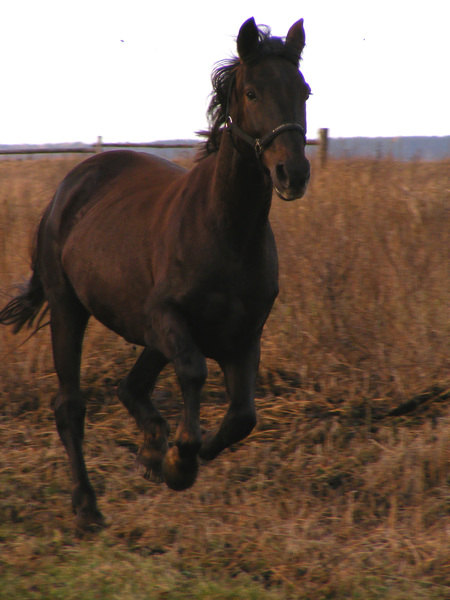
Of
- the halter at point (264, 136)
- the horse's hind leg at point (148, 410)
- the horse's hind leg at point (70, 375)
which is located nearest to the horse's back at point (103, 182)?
the horse's hind leg at point (70, 375)

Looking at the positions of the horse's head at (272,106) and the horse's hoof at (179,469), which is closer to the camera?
the horse's head at (272,106)

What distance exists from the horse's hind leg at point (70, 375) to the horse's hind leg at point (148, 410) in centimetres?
29

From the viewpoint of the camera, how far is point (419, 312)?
5535 millimetres

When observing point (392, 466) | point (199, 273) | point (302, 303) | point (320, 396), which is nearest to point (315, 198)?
point (302, 303)

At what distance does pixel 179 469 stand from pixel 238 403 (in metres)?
0.41

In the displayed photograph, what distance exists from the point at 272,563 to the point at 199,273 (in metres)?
1.35

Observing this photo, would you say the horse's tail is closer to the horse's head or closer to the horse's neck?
the horse's neck

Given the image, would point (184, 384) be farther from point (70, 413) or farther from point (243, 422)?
→ point (70, 413)

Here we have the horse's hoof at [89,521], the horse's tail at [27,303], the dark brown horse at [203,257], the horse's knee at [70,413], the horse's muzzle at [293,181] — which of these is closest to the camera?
the horse's muzzle at [293,181]

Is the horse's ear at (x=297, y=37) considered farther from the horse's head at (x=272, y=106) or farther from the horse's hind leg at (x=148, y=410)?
the horse's hind leg at (x=148, y=410)

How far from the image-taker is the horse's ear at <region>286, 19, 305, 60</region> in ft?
11.4

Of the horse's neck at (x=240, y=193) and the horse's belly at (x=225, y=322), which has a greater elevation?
the horse's neck at (x=240, y=193)

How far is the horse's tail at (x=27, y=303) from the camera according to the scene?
5156 millimetres

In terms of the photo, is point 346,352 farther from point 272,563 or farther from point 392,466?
point 272,563
